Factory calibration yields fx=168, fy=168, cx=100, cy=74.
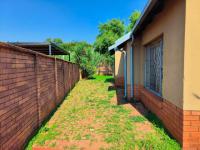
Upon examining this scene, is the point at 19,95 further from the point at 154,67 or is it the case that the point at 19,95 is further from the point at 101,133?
the point at 154,67

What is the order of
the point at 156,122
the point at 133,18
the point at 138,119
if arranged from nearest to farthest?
the point at 156,122 → the point at 138,119 → the point at 133,18

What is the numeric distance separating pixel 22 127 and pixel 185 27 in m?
3.75

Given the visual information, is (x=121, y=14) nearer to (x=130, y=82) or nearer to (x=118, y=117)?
(x=130, y=82)

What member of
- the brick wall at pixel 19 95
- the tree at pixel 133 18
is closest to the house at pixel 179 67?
the brick wall at pixel 19 95

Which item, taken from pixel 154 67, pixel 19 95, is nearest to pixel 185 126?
pixel 154 67

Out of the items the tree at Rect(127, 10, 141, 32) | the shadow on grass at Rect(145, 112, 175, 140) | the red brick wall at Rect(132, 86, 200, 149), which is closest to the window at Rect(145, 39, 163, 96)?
the shadow on grass at Rect(145, 112, 175, 140)

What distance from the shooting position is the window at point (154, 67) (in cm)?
528

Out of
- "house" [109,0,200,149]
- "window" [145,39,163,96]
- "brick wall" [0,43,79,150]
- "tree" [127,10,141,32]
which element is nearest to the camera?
"brick wall" [0,43,79,150]

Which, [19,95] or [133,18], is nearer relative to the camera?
[19,95]

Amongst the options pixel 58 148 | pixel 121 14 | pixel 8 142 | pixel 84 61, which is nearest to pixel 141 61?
pixel 58 148

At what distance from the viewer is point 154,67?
5.87 meters

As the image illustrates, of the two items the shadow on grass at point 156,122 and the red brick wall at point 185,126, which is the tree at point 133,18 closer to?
the shadow on grass at point 156,122

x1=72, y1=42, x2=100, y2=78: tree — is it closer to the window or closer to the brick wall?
the window

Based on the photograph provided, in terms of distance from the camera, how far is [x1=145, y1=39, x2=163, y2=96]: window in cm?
528
